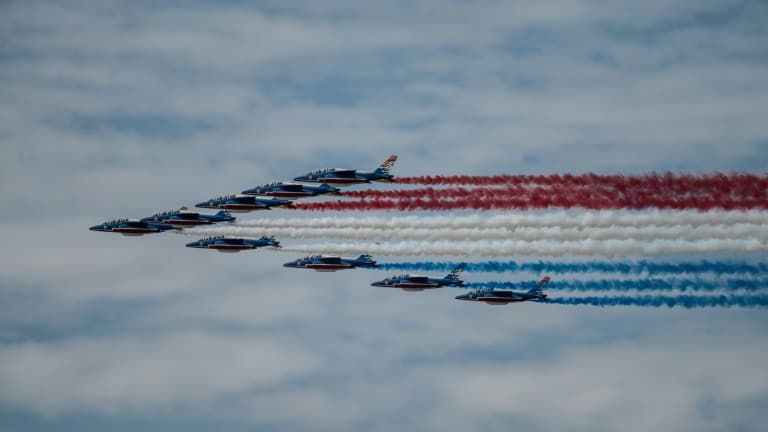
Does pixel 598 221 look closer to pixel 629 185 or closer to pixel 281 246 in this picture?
pixel 629 185

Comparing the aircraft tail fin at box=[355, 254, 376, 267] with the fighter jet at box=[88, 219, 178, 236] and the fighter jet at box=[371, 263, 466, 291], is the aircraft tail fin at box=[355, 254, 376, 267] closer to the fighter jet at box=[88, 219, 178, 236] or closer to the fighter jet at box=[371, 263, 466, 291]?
the fighter jet at box=[371, 263, 466, 291]

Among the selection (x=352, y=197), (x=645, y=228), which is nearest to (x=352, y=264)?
(x=352, y=197)

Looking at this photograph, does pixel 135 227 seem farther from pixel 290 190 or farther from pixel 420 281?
pixel 420 281

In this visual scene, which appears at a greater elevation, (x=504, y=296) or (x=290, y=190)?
(x=290, y=190)

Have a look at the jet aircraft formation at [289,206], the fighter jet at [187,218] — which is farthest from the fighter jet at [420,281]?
the fighter jet at [187,218]

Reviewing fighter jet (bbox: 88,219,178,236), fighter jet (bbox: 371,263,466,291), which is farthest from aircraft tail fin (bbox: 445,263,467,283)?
fighter jet (bbox: 88,219,178,236)

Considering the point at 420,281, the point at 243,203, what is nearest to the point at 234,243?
the point at 243,203

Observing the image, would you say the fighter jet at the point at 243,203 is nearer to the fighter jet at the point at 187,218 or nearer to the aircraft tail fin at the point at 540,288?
the fighter jet at the point at 187,218
